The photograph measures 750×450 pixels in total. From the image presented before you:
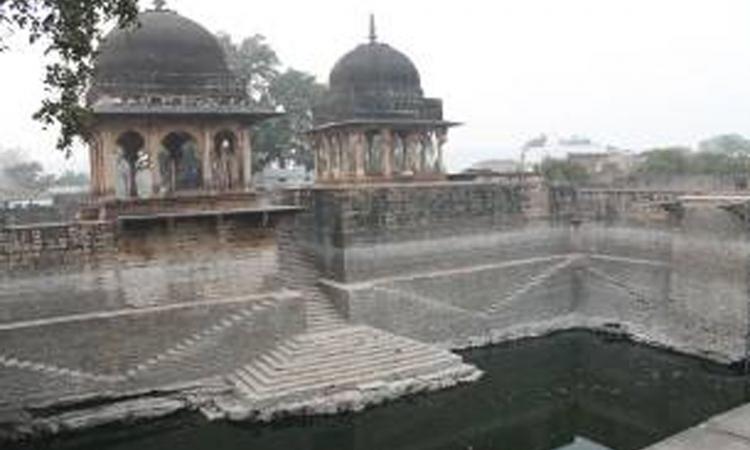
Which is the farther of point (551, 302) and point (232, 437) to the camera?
point (551, 302)

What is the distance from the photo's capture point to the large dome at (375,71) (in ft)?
57.4

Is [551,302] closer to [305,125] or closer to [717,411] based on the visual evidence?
[717,411]

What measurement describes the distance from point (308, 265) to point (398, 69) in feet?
18.8

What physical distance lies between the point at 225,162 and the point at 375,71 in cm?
539

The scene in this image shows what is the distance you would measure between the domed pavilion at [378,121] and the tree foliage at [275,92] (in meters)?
4.31

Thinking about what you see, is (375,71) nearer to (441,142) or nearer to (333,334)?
(441,142)

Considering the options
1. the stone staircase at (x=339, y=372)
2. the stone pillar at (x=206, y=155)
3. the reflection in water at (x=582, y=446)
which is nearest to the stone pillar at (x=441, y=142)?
the stone staircase at (x=339, y=372)

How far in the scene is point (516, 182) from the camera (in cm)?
1567

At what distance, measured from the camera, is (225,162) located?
13.5m

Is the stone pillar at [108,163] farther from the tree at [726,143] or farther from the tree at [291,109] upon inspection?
the tree at [726,143]

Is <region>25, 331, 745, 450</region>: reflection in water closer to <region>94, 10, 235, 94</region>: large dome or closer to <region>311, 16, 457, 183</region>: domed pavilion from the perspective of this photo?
<region>94, 10, 235, 94</region>: large dome

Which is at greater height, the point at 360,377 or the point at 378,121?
the point at 378,121

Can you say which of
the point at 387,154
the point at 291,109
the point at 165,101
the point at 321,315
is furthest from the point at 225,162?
the point at 291,109

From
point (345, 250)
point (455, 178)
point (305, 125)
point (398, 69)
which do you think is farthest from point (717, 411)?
point (305, 125)
